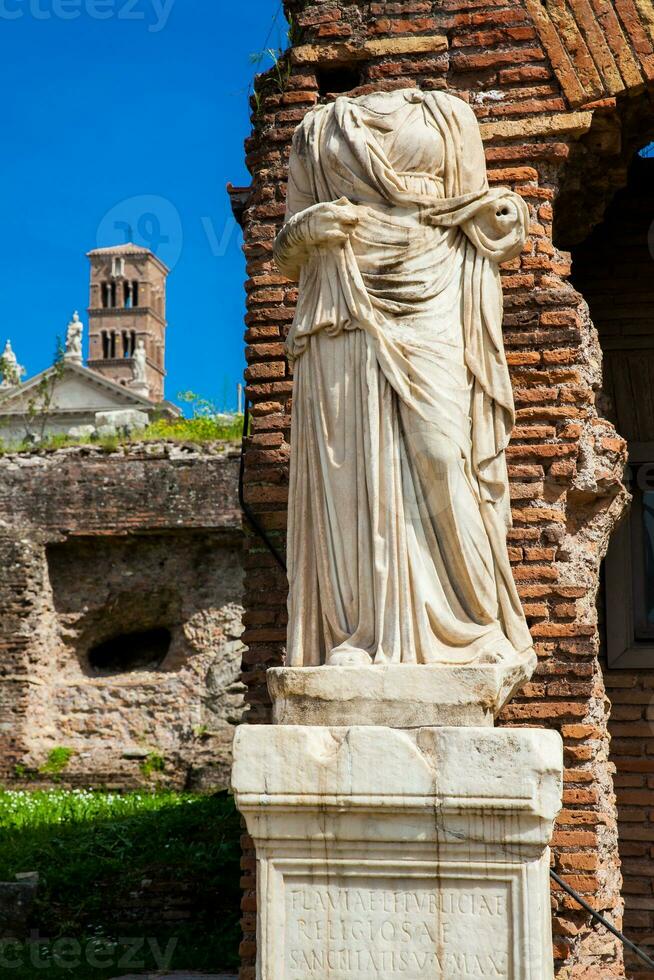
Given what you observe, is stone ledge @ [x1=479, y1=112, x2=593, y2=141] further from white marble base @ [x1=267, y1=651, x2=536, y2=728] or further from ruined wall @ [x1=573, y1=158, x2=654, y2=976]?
white marble base @ [x1=267, y1=651, x2=536, y2=728]

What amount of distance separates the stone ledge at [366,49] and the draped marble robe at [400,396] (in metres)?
1.78

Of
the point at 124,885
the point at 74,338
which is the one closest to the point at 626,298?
the point at 124,885

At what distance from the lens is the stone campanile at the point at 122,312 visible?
77500mm

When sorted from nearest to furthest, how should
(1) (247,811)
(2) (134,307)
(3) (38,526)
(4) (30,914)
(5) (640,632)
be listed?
(1) (247,811)
(5) (640,632)
(4) (30,914)
(3) (38,526)
(2) (134,307)

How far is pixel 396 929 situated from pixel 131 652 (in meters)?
13.2

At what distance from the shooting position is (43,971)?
769 cm

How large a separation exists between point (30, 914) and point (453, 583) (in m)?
5.78

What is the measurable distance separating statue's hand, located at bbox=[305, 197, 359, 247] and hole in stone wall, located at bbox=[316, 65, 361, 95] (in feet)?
7.47

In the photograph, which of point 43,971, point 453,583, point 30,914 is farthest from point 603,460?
point 30,914

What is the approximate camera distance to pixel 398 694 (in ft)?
13.4

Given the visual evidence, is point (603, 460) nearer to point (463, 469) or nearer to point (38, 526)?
point (463, 469)

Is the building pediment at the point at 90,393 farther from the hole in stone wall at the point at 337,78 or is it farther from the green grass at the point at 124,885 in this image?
the hole in stone wall at the point at 337,78

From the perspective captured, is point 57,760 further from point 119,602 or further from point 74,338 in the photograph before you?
point 74,338

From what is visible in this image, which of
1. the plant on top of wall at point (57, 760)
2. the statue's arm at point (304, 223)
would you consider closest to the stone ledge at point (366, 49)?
the statue's arm at point (304, 223)
